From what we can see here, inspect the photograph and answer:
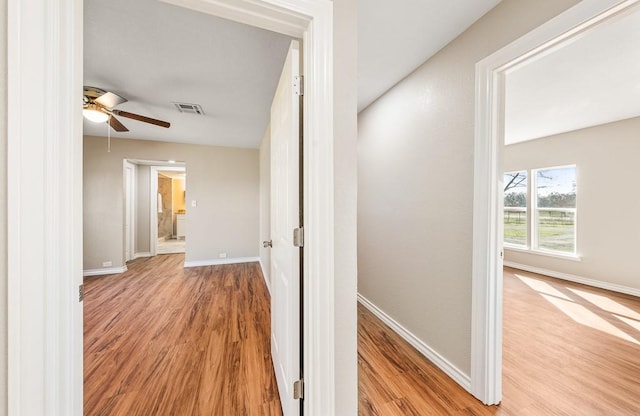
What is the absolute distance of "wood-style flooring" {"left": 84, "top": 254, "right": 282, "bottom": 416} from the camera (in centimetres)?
144

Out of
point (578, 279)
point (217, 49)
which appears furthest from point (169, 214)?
point (578, 279)

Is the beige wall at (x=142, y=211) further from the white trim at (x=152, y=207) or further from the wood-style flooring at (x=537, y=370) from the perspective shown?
the wood-style flooring at (x=537, y=370)

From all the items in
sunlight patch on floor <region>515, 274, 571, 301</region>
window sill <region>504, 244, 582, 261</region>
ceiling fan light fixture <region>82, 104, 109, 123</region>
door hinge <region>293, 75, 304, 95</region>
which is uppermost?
ceiling fan light fixture <region>82, 104, 109, 123</region>

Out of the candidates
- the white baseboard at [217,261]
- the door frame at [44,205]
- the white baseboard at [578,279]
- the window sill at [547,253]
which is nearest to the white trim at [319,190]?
Answer: the door frame at [44,205]

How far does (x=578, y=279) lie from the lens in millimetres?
3621

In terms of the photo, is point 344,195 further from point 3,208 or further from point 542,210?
point 542,210

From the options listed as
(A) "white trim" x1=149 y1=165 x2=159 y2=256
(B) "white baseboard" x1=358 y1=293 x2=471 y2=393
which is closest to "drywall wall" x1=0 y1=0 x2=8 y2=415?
(B) "white baseboard" x1=358 y1=293 x2=471 y2=393

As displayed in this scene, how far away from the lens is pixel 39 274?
645 mm

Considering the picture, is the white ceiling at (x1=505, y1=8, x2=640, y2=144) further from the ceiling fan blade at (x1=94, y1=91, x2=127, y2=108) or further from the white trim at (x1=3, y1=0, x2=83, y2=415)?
the ceiling fan blade at (x1=94, y1=91, x2=127, y2=108)

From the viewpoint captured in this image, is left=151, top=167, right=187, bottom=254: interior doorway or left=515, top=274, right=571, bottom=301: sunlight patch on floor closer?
left=515, top=274, right=571, bottom=301: sunlight patch on floor

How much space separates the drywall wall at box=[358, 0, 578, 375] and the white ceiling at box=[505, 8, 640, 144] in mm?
336

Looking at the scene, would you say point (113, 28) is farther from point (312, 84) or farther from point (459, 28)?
point (459, 28)

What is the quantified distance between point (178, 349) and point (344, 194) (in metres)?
2.08

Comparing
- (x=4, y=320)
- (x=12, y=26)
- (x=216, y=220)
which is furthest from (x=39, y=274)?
(x=216, y=220)
